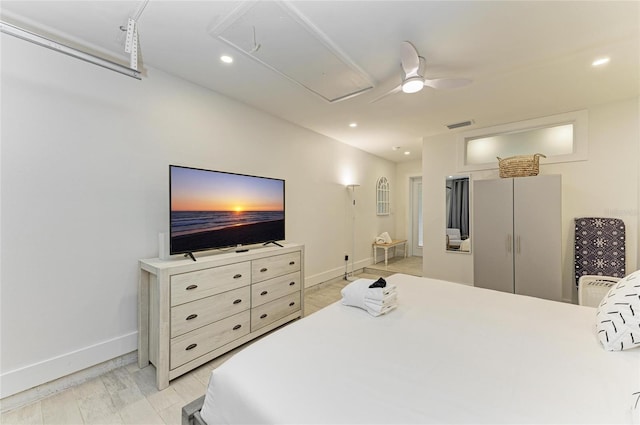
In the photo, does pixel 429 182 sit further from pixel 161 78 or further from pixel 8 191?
pixel 8 191

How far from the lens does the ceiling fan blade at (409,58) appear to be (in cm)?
190

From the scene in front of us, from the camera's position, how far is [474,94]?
289cm

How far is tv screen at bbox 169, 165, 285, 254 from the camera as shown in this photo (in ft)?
7.29

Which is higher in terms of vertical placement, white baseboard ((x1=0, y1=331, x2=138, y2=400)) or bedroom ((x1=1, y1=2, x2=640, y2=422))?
bedroom ((x1=1, y1=2, x2=640, y2=422))

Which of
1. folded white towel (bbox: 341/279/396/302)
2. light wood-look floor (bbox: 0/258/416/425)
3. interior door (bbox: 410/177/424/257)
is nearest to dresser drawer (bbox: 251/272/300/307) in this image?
light wood-look floor (bbox: 0/258/416/425)

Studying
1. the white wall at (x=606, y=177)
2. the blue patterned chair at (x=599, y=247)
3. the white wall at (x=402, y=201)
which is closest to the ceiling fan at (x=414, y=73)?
the white wall at (x=606, y=177)

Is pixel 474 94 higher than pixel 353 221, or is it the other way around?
pixel 474 94

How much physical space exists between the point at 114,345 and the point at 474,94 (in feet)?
14.5

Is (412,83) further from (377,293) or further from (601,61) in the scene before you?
(601,61)

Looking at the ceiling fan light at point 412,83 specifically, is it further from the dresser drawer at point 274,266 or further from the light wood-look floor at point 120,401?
the light wood-look floor at point 120,401

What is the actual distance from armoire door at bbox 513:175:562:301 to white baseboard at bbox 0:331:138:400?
14.5 feet

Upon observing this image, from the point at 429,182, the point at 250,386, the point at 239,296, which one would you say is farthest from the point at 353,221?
the point at 250,386

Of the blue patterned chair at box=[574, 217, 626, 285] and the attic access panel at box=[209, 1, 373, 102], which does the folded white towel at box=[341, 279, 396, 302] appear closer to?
the attic access panel at box=[209, 1, 373, 102]

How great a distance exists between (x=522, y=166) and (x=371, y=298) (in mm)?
3070
